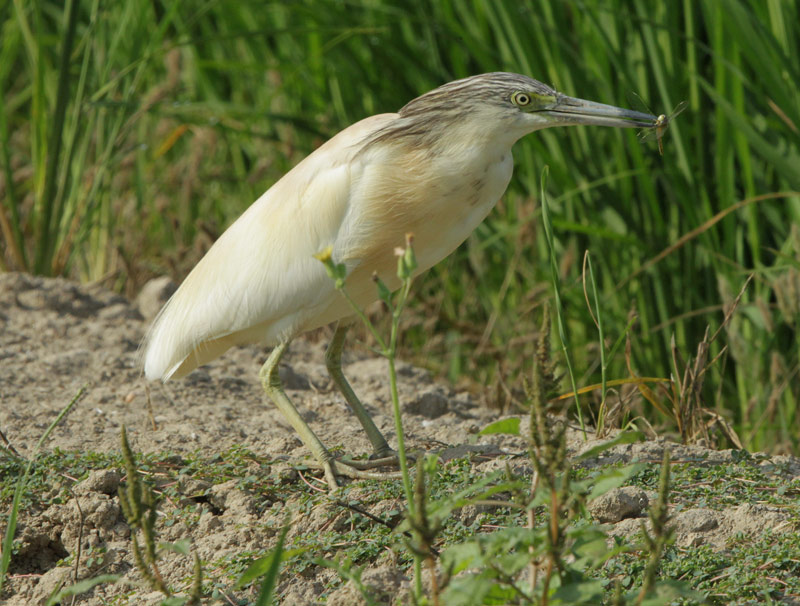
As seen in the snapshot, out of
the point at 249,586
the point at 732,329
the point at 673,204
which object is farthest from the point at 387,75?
the point at 249,586

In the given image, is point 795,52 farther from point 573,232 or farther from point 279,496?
point 279,496

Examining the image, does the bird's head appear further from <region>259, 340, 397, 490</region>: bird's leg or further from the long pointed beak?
<region>259, 340, 397, 490</region>: bird's leg

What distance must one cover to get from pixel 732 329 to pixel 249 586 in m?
2.25

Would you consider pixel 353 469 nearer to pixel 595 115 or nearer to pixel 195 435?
pixel 195 435

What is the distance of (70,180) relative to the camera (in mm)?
5945

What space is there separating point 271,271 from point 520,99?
3.33 ft

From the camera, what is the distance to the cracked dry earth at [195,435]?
9.20 ft

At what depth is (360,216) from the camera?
3350 millimetres

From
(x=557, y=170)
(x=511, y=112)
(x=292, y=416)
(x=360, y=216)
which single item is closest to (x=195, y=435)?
(x=292, y=416)

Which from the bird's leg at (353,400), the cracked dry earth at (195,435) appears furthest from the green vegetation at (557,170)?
the bird's leg at (353,400)

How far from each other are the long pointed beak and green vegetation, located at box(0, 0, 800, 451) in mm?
950

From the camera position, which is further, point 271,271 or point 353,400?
point 353,400

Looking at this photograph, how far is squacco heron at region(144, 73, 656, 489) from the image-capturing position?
3279 mm

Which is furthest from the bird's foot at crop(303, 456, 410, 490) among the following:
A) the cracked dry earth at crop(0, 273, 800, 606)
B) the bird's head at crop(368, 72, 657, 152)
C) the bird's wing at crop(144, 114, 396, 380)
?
the bird's head at crop(368, 72, 657, 152)
